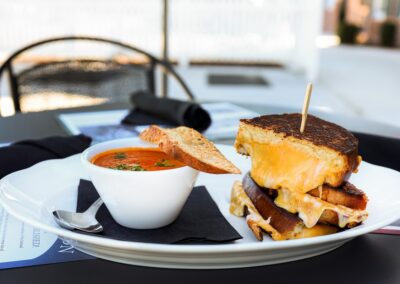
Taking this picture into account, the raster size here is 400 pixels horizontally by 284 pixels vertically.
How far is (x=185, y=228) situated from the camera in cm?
88

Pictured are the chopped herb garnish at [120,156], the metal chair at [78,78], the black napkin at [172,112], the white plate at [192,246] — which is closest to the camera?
the white plate at [192,246]

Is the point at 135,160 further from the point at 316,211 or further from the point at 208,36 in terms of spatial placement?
the point at 208,36

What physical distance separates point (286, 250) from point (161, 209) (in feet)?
0.74

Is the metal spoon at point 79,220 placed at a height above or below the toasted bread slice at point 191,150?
below

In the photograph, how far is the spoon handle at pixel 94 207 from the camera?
92cm

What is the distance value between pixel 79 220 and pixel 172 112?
81 centimetres

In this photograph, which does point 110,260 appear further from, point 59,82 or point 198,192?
point 59,82

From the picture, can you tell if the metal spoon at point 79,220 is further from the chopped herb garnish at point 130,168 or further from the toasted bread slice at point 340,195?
the toasted bread slice at point 340,195

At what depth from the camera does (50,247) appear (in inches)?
32.7

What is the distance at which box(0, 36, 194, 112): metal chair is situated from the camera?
8.25ft

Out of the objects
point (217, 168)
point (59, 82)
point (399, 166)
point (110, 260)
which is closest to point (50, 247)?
point (110, 260)

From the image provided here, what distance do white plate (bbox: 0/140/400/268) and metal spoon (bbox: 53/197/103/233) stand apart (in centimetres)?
2

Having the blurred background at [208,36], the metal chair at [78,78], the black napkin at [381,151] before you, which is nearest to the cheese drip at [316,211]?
the black napkin at [381,151]

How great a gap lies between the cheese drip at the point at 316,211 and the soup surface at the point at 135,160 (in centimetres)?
22
